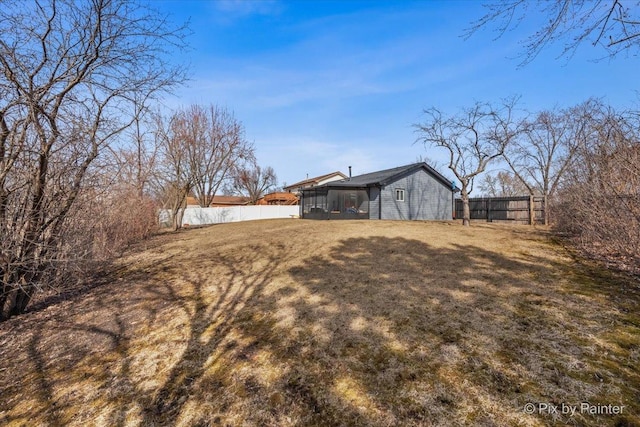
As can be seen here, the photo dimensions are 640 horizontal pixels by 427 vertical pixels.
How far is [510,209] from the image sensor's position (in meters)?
15.4

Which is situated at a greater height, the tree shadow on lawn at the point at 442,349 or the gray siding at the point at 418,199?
the gray siding at the point at 418,199

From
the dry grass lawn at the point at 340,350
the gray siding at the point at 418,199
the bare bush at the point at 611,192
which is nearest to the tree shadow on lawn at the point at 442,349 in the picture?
the dry grass lawn at the point at 340,350

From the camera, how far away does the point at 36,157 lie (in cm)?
422

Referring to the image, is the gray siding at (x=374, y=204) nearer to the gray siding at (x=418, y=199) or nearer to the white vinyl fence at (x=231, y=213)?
the gray siding at (x=418, y=199)

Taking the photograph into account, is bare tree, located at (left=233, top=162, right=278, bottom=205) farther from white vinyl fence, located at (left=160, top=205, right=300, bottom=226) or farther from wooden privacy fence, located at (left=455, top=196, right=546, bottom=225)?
wooden privacy fence, located at (left=455, top=196, right=546, bottom=225)

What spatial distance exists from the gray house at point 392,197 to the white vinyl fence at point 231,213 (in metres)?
10.4

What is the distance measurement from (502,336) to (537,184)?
30361mm

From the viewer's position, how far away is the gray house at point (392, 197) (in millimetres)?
18234

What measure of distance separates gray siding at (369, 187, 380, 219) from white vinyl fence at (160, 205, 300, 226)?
13856mm

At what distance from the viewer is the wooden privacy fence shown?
14070 mm

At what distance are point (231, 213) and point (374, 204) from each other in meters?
15.5

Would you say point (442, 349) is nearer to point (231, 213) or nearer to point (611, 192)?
point (611, 192)

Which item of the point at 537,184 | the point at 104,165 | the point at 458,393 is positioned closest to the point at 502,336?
the point at 458,393

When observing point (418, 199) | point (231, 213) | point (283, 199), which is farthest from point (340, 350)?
point (283, 199)
